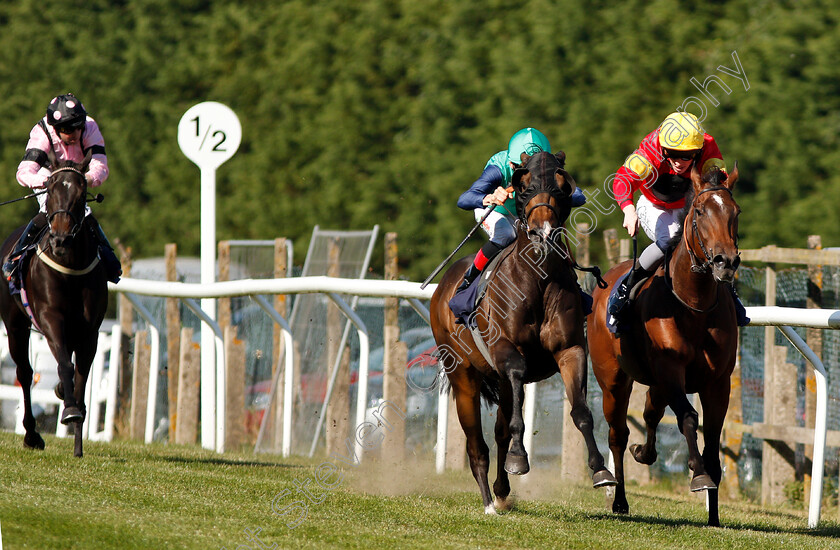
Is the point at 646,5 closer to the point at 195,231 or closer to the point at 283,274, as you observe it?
the point at 283,274

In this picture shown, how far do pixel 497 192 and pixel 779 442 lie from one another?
9.95 feet

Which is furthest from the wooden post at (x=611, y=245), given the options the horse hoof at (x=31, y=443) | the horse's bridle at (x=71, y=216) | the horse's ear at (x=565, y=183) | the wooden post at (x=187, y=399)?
the horse hoof at (x=31, y=443)

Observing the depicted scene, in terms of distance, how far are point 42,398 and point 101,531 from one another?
6.08 m

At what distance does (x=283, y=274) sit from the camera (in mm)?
11312

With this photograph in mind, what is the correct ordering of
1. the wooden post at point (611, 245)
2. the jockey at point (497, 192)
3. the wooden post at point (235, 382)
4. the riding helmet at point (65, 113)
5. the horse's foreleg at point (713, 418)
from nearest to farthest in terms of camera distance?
the horse's foreleg at point (713, 418), the jockey at point (497, 192), the riding helmet at point (65, 113), the wooden post at point (611, 245), the wooden post at point (235, 382)

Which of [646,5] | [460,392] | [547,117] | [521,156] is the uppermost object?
[646,5]

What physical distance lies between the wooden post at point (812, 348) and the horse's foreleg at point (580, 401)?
232cm

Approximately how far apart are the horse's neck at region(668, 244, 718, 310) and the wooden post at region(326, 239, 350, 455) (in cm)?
364

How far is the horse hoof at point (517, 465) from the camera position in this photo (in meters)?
6.29

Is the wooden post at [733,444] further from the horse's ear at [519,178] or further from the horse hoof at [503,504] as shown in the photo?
the horse's ear at [519,178]

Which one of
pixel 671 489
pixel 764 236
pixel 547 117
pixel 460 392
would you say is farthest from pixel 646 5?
pixel 460 392

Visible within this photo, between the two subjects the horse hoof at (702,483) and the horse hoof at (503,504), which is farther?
the horse hoof at (503,504)

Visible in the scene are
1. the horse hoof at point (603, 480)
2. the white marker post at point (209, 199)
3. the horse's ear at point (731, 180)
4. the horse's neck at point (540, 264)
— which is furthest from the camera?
the white marker post at point (209, 199)

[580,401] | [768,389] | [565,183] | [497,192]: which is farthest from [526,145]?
[768,389]
